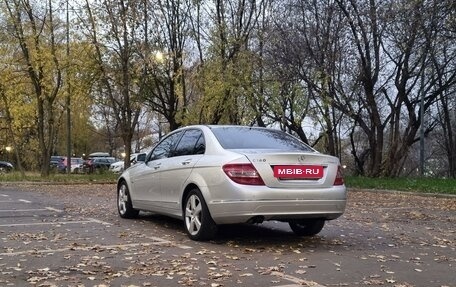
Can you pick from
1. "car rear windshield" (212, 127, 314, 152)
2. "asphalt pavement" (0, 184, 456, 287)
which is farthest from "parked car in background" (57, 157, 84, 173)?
"car rear windshield" (212, 127, 314, 152)

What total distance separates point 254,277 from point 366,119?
107 ft

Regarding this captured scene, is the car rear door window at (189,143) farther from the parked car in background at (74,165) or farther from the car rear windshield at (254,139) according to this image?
the parked car in background at (74,165)

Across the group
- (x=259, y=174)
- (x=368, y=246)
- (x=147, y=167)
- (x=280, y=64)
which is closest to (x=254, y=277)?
(x=259, y=174)

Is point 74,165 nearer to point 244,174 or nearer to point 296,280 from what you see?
→ point 244,174

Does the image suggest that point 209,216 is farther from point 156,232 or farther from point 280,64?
point 280,64

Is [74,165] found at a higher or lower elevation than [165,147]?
higher

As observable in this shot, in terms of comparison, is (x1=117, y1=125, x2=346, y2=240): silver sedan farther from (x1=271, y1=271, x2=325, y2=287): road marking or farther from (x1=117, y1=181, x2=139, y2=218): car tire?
(x1=117, y1=181, x2=139, y2=218): car tire

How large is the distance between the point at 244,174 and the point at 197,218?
1.05 meters

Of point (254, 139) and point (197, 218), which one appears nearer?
point (197, 218)

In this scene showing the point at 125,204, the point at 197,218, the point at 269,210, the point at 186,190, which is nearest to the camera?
the point at 269,210

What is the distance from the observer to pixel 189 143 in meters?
8.28

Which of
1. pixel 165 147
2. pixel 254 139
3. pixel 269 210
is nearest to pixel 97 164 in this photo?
pixel 165 147

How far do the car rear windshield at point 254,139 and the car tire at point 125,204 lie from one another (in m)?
2.71

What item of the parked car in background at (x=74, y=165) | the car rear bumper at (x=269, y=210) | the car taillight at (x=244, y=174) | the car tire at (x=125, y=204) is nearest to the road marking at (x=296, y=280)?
the car rear bumper at (x=269, y=210)
